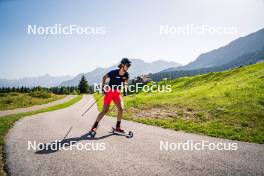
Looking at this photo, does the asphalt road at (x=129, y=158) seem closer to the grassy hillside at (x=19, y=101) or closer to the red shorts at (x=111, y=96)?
the red shorts at (x=111, y=96)

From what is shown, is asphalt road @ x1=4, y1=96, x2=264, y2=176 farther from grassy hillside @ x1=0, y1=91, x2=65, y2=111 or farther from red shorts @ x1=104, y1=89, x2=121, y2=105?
grassy hillside @ x1=0, y1=91, x2=65, y2=111

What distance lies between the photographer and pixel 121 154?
292 inches

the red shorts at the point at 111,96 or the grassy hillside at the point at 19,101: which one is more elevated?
the red shorts at the point at 111,96

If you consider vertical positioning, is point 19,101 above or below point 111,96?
below

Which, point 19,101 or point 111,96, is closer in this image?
point 111,96

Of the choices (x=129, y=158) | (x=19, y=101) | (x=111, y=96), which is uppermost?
(x=111, y=96)

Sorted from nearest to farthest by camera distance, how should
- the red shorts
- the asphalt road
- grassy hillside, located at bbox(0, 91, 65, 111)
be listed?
1. the asphalt road
2. the red shorts
3. grassy hillside, located at bbox(0, 91, 65, 111)

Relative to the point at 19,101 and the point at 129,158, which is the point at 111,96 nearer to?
the point at 129,158

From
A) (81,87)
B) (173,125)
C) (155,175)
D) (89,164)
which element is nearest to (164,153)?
(155,175)

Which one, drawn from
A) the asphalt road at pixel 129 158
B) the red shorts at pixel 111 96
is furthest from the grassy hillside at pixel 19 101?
the asphalt road at pixel 129 158

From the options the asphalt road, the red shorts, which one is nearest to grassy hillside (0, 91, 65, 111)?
the red shorts

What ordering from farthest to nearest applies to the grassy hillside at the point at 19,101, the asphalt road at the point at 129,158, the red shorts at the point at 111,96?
the grassy hillside at the point at 19,101 < the red shorts at the point at 111,96 < the asphalt road at the point at 129,158

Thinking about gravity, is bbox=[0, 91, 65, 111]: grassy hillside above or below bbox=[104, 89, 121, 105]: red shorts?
below

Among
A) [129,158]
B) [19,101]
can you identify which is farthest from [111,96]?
[19,101]
